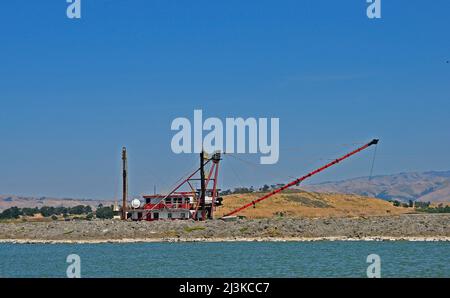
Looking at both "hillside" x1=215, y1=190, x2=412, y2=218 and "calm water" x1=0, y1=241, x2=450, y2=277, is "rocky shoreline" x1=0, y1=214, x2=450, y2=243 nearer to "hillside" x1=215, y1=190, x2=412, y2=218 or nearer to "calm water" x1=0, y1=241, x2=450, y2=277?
"calm water" x1=0, y1=241, x2=450, y2=277

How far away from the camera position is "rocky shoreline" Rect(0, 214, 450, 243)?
235ft

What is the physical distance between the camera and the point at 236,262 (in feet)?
147

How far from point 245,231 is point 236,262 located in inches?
1175

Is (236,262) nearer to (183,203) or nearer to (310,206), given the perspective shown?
(183,203)

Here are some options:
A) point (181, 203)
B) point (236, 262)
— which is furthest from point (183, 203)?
point (236, 262)

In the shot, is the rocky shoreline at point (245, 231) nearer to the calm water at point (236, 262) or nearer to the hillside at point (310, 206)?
the calm water at point (236, 262)

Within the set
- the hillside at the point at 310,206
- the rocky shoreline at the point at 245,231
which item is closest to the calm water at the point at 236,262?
the rocky shoreline at the point at 245,231

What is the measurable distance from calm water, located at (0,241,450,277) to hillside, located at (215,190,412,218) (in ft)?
210

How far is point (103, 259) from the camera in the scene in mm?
51125

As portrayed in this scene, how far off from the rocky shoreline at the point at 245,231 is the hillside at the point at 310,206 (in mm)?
42001
